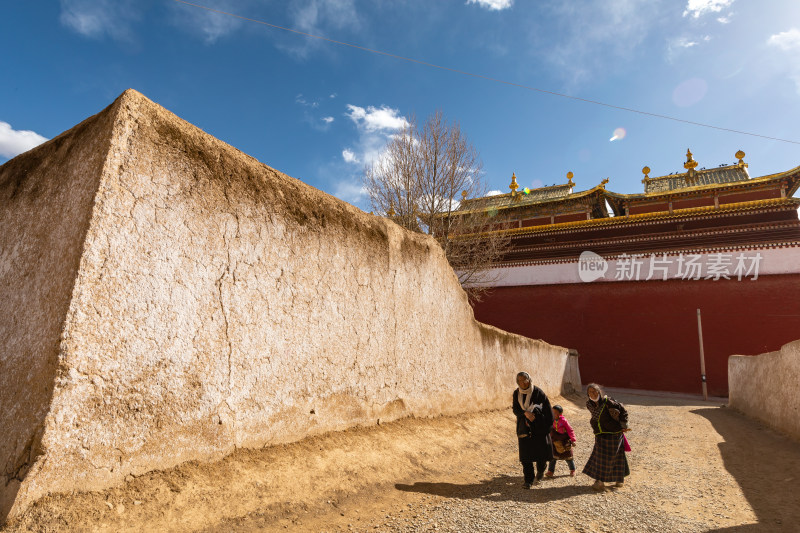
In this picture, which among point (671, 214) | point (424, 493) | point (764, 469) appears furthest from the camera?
point (671, 214)

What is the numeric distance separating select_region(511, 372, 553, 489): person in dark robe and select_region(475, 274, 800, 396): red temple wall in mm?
12555

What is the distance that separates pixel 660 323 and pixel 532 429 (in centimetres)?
1304

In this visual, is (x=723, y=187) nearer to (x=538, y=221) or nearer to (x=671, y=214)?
(x=671, y=214)

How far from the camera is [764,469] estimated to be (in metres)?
5.06

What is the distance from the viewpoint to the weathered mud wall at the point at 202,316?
7.30 feet

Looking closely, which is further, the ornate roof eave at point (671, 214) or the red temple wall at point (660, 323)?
the ornate roof eave at point (671, 214)

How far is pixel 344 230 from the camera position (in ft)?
13.7

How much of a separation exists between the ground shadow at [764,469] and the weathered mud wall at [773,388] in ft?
0.85

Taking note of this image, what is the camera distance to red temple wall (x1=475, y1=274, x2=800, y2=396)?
45.0 feet

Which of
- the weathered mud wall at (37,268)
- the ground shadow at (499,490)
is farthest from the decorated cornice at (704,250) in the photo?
the weathered mud wall at (37,268)

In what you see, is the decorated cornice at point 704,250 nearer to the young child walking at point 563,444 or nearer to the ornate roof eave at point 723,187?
the ornate roof eave at point 723,187

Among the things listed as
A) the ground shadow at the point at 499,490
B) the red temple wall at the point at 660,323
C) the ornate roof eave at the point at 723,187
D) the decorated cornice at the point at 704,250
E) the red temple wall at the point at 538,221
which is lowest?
the ground shadow at the point at 499,490

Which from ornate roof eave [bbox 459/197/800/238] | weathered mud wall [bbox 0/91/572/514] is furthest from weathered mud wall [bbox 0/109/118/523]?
ornate roof eave [bbox 459/197/800/238]

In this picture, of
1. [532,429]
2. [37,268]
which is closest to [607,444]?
[532,429]
